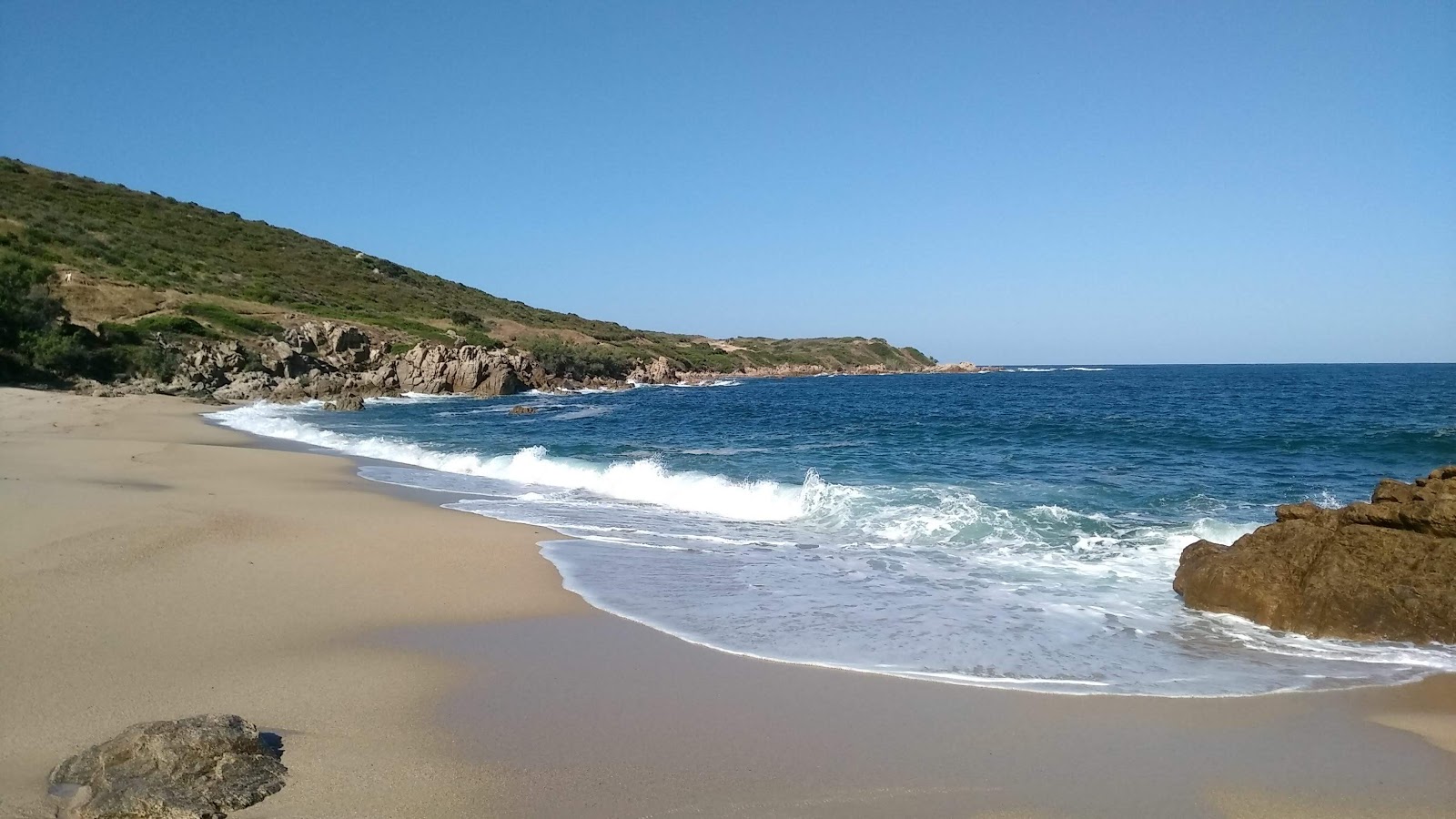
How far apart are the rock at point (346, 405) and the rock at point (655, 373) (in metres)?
33.5

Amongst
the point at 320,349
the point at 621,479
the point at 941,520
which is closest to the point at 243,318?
the point at 320,349

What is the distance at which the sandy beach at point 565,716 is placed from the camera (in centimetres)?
397

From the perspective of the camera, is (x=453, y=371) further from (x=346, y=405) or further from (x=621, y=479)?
(x=621, y=479)

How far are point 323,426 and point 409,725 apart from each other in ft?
85.1

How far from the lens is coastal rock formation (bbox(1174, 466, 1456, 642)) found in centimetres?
691

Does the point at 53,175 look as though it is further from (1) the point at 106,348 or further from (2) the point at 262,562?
(2) the point at 262,562

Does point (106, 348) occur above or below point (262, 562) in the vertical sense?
above

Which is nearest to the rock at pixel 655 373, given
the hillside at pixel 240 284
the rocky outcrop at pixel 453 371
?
the hillside at pixel 240 284

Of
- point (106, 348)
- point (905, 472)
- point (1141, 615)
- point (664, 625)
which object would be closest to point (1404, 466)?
point (905, 472)

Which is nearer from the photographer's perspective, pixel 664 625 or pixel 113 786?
pixel 113 786

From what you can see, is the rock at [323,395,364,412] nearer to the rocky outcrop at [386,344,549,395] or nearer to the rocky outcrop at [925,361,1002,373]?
the rocky outcrop at [386,344,549,395]

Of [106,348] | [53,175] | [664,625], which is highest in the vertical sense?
[53,175]

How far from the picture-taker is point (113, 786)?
3.52 metres

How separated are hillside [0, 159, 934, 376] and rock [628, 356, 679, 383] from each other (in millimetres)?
1225
